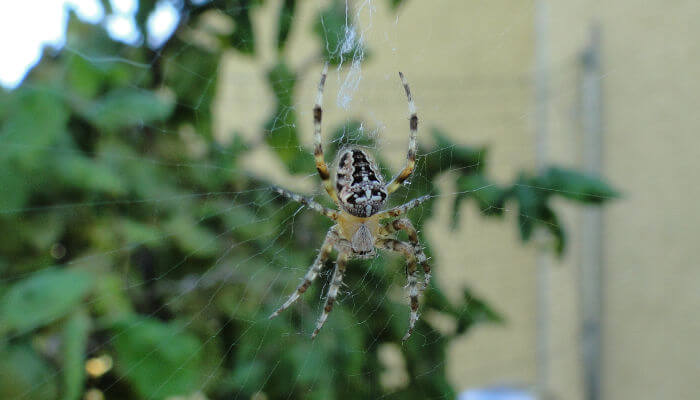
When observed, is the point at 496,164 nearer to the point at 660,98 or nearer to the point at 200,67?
the point at 660,98

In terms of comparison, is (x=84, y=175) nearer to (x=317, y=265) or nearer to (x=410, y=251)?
(x=317, y=265)

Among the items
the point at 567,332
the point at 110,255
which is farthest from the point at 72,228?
the point at 567,332

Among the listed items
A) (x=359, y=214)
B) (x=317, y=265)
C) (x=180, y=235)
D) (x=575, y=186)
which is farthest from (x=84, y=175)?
(x=575, y=186)

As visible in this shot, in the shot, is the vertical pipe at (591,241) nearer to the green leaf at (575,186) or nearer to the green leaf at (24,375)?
the green leaf at (575,186)

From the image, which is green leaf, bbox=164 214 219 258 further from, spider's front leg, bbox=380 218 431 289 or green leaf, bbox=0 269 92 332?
spider's front leg, bbox=380 218 431 289

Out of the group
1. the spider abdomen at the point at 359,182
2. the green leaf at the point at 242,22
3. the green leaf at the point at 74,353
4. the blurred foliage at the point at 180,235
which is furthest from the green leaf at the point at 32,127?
the spider abdomen at the point at 359,182

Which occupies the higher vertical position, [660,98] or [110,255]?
[660,98]
